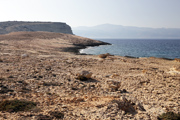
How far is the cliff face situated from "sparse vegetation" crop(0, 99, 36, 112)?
92563mm

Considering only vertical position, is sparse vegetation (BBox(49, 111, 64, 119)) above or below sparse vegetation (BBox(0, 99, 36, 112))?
below

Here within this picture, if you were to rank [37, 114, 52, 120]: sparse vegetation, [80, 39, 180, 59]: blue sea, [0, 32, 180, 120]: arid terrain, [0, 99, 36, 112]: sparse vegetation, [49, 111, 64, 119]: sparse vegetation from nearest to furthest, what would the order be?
1. [37, 114, 52, 120]: sparse vegetation
2. [49, 111, 64, 119]: sparse vegetation
3. [0, 32, 180, 120]: arid terrain
4. [0, 99, 36, 112]: sparse vegetation
5. [80, 39, 180, 59]: blue sea

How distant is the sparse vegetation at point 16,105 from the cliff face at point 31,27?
92.6m

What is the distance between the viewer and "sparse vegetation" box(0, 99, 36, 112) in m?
6.75

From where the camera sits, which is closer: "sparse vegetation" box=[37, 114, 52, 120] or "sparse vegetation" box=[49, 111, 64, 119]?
"sparse vegetation" box=[37, 114, 52, 120]

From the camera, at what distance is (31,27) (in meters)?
105

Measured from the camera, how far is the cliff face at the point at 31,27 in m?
95.9

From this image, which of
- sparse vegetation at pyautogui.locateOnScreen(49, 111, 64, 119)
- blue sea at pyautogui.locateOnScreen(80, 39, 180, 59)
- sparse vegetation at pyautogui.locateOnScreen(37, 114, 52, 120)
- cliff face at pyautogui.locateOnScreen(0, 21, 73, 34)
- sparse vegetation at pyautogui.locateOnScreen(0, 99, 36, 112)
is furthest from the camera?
cliff face at pyautogui.locateOnScreen(0, 21, 73, 34)

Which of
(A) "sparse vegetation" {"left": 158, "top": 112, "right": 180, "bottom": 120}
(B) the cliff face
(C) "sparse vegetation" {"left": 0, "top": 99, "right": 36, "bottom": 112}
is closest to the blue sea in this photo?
(C) "sparse vegetation" {"left": 0, "top": 99, "right": 36, "bottom": 112}

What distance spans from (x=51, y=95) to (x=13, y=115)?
2726 mm

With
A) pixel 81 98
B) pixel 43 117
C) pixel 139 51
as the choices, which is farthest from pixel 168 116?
pixel 139 51

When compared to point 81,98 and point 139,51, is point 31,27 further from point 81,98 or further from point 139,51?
point 81,98

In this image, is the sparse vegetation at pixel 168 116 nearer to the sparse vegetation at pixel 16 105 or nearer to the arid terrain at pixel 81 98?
the arid terrain at pixel 81 98

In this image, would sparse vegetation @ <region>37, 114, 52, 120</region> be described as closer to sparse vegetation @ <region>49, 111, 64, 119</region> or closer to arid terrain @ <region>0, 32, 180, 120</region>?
arid terrain @ <region>0, 32, 180, 120</region>
